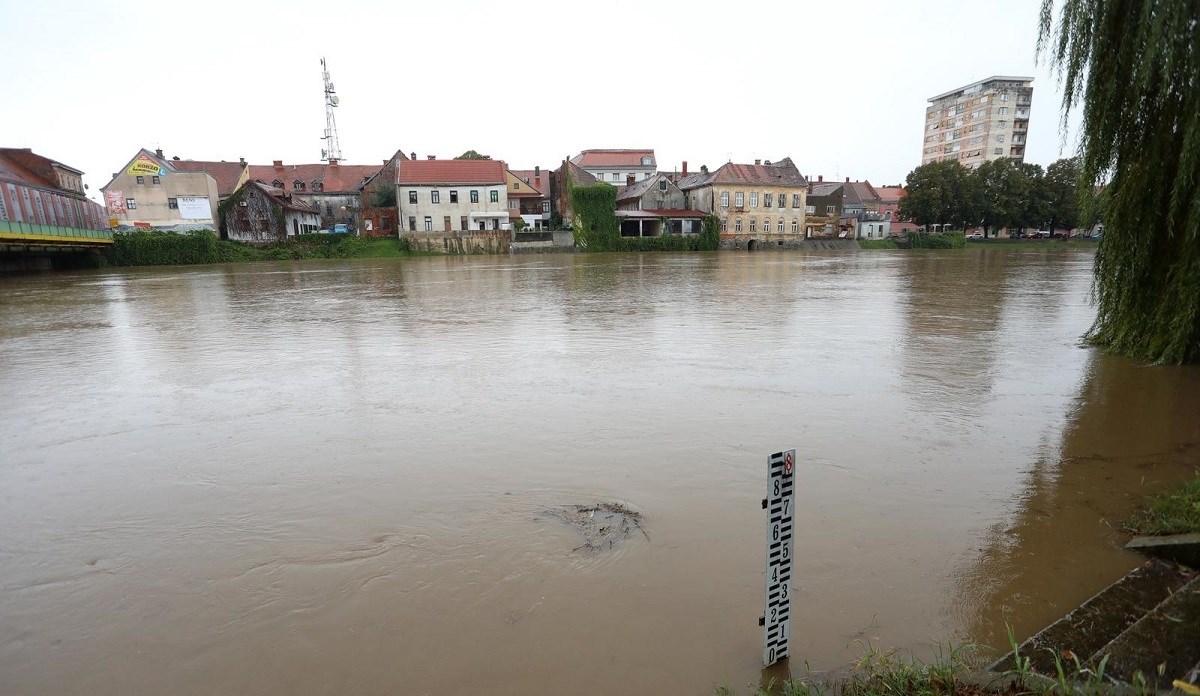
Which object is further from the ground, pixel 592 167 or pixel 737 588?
pixel 592 167

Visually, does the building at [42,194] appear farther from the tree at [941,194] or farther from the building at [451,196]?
the tree at [941,194]

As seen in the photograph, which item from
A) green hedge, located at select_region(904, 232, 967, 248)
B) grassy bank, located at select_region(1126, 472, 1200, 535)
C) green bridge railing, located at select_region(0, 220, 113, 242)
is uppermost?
green bridge railing, located at select_region(0, 220, 113, 242)

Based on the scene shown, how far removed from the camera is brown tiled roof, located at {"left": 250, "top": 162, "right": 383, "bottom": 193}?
68.1 meters

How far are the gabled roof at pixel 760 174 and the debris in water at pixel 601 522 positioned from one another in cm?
6883

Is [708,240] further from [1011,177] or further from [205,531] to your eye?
[205,531]

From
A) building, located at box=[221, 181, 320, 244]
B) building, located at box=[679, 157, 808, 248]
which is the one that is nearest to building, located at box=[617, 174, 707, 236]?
building, located at box=[679, 157, 808, 248]

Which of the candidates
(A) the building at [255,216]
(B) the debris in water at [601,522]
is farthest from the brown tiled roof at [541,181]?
(B) the debris in water at [601,522]

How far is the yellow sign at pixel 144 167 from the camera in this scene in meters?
56.0

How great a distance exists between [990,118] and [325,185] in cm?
9918

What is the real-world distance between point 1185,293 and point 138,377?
15.9 metres

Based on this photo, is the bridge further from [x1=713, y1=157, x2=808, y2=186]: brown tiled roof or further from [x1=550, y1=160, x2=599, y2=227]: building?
[x1=713, y1=157, x2=808, y2=186]: brown tiled roof

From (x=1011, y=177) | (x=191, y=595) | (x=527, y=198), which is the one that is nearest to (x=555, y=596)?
(x=191, y=595)

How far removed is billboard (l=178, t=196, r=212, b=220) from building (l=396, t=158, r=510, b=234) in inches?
655

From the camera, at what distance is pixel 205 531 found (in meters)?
4.99
